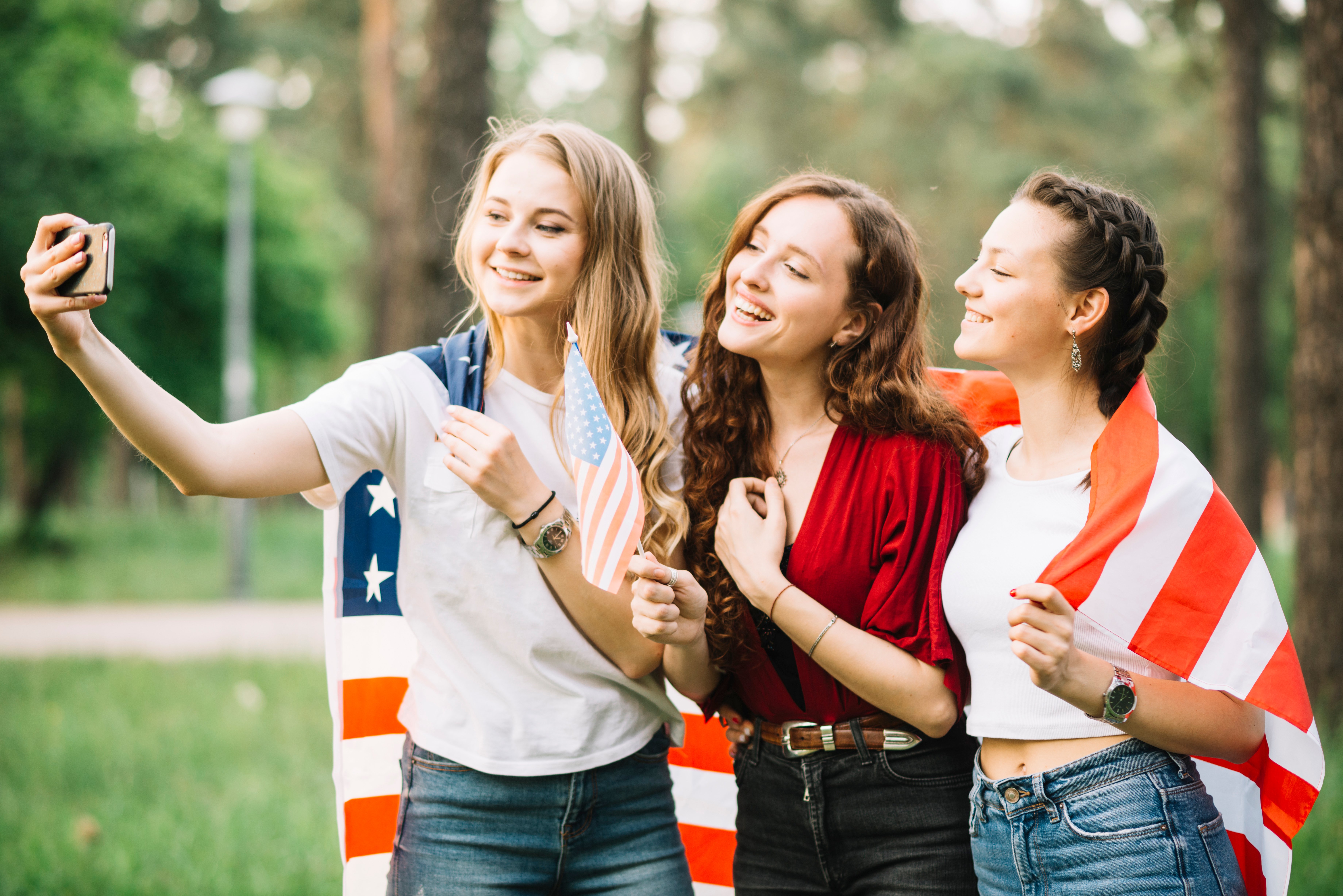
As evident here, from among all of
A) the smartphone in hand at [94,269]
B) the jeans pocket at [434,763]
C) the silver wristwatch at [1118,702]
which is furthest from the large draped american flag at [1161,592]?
the smartphone in hand at [94,269]

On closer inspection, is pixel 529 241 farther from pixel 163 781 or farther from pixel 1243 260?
pixel 1243 260

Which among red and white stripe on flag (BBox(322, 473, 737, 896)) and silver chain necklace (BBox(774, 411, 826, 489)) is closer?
silver chain necklace (BBox(774, 411, 826, 489))

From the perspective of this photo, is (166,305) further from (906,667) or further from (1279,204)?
(1279,204)

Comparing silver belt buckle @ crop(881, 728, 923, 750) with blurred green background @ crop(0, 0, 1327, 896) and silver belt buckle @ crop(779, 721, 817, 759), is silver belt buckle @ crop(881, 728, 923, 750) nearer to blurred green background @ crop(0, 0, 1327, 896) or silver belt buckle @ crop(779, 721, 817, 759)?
silver belt buckle @ crop(779, 721, 817, 759)

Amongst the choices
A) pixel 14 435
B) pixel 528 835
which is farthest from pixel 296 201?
pixel 528 835

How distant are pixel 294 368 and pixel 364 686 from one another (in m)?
19.8

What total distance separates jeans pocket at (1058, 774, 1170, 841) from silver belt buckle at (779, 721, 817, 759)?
553mm

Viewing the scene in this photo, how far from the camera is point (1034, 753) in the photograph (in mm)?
2266

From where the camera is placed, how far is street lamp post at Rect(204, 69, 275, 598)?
12.0 metres

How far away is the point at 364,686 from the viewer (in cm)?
295

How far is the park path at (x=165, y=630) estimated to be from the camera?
28.8ft

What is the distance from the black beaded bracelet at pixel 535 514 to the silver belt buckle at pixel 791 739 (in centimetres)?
74

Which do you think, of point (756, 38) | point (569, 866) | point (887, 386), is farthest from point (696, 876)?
point (756, 38)

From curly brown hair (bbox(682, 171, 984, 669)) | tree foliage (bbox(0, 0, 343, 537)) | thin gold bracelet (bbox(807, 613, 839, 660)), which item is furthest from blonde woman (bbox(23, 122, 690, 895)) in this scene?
tree foliage (bbox(0, 0, 343, 537))
